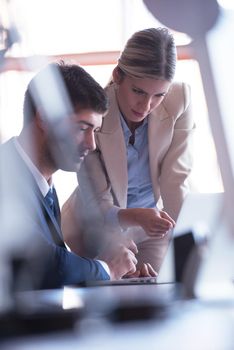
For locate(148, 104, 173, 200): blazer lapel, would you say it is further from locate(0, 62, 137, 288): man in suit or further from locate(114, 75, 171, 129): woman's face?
locate(0, 62, 137, 288): man in suit

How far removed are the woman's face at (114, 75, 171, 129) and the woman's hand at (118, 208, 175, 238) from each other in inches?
7.0

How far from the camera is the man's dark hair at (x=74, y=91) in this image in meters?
0.78

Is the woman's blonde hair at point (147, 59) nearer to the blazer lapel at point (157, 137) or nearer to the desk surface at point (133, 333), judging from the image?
the blazer lapel at point (157, 137)

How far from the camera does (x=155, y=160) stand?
1123 millimetres

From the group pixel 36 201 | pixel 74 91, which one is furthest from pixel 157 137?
pixel 36 201

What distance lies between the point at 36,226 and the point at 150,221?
0.31 m

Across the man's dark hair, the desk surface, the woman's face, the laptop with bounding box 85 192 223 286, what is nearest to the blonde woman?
the woman's face

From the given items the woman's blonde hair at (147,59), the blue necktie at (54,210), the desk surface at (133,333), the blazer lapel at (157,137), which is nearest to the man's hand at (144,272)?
the blue necktie at (54,210)

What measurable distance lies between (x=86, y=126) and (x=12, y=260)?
447mm

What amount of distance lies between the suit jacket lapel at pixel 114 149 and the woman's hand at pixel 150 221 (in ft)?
0.20

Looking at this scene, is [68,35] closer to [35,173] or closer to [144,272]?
[35,173]

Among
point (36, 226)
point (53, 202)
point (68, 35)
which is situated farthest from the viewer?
point (53, 202)

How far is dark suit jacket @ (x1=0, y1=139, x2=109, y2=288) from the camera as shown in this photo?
607 mm

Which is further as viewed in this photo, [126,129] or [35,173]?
[126,129]
